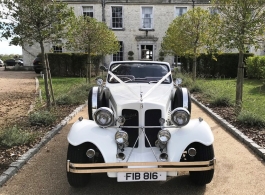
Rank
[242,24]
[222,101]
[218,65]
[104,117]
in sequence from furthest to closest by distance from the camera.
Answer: [218,65]
[222,101]
[242,24]
[104,117]

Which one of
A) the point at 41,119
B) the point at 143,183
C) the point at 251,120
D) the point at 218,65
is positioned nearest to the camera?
the point at 143,183

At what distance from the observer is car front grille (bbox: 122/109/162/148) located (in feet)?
12.5

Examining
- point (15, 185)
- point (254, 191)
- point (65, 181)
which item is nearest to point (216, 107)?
point (254, 191)

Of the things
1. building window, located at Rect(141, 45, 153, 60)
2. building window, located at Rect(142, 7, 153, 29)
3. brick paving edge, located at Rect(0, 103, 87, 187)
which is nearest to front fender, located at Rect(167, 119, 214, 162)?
brick paving edge, located at Rect(0, 103, 87, 187)

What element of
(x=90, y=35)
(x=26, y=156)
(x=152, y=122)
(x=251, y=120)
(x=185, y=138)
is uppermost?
(x=90, y=35)

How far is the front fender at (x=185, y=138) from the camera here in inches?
136

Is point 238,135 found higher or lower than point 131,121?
lower

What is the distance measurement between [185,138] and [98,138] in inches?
44.1

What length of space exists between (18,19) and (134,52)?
18019 millimetres

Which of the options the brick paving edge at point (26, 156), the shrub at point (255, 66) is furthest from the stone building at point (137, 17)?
the brick paving edge at point (26, 156)

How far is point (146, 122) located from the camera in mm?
3799

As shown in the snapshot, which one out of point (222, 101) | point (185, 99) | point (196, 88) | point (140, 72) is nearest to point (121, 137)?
point (185, 99)

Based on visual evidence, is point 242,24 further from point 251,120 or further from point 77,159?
point 77,159

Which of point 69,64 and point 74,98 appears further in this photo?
point 69,64
